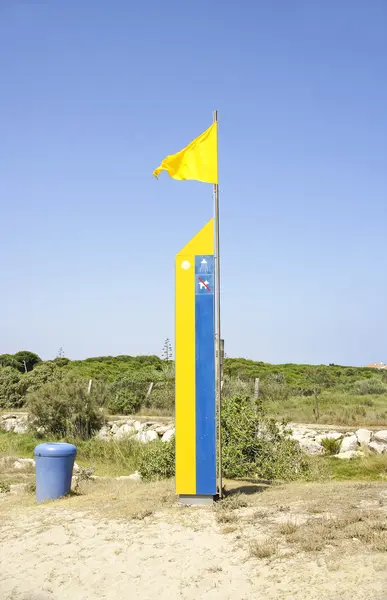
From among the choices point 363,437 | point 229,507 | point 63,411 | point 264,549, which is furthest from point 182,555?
point 63,411

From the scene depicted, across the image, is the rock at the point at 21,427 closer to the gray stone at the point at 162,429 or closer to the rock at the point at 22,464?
the gray stone at the point at 162,429

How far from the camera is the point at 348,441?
16812mm

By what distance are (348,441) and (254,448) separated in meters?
6.82

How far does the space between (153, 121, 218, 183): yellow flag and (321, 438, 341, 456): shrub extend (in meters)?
10.1

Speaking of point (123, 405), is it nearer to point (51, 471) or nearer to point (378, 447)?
point (378, 447)

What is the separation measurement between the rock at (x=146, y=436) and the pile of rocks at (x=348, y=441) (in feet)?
13.1

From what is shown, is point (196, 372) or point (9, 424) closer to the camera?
point (196, 372)

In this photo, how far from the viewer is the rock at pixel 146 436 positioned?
16997mm

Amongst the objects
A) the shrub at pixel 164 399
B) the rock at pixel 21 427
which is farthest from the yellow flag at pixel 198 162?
the shrub at pixel 164 399

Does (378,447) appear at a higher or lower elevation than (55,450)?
lower

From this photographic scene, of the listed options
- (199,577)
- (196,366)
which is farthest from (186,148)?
(199,577)

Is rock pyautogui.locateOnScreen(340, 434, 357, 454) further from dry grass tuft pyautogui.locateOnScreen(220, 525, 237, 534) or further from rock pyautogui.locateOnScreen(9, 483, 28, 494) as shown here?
dry grass tuft pyautogui.locateOnScreen(220, 525, 237, 534)

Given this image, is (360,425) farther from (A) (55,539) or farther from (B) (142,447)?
(A) (55,539)

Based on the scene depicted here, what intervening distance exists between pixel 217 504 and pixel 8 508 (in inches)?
131
